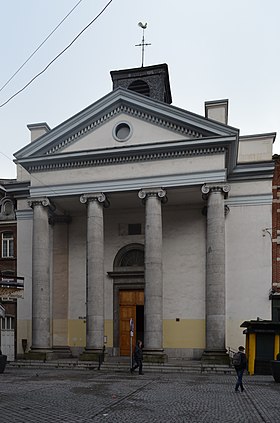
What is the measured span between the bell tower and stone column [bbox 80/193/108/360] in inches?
362

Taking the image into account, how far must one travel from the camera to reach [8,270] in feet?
102

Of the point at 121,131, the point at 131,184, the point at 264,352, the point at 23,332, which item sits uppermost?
the point at 121,131

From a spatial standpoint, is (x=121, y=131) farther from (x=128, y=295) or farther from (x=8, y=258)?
(x=8, y=258)

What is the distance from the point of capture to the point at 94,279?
25.6 meters

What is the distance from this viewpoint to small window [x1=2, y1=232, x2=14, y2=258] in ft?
104

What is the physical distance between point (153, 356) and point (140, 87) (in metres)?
16.9

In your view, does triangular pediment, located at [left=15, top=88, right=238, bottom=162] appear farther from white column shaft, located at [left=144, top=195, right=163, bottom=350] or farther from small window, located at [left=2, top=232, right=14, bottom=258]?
small window, located at [left=2, top=232, right=14, bottom=258]

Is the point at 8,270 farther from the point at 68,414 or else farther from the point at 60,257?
the point at 68,414

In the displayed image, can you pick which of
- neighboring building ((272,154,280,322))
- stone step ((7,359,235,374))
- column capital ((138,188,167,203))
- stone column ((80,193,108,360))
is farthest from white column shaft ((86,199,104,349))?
neighboring building ((272,154,280,322))

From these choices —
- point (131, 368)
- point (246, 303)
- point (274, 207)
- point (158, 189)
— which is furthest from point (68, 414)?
point (274, 207)

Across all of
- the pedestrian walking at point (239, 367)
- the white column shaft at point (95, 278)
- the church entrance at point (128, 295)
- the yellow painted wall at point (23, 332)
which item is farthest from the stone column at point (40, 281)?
the pedestrian walking at point (239, 367)

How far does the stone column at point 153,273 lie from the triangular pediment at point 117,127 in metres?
3.05

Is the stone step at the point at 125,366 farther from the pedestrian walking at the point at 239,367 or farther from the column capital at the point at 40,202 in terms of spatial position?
the column capital at the point at 40,202

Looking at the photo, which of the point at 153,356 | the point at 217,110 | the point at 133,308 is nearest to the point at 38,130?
the point at 217,110
